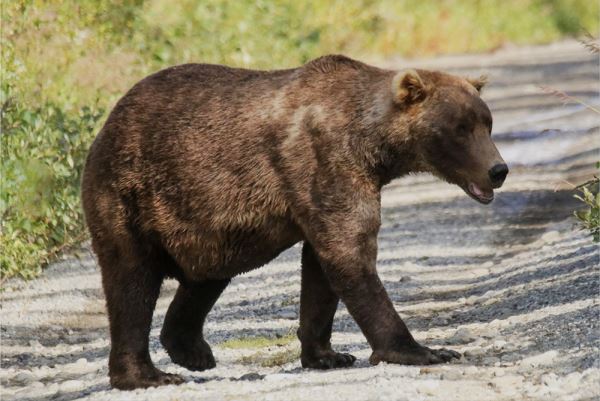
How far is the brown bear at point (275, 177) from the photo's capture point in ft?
24.8

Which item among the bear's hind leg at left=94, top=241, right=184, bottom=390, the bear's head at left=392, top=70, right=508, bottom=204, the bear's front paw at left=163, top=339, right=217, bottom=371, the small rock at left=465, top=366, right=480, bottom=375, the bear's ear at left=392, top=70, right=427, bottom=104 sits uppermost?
the bear's ear at left=392, top=70, right=427, bottom=104

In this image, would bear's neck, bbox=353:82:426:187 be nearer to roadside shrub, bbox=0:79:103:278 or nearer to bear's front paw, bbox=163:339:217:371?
bear's front paw, bbox=163:339:217:371

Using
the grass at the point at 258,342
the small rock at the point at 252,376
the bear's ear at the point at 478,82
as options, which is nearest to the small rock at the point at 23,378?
the grass at the point at 258,342

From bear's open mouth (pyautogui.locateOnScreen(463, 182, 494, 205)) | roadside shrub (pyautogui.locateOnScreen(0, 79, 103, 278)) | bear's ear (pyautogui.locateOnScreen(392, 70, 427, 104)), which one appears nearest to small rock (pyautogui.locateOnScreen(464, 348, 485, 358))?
bear's open mouth (pyautogui.locateOnScreen(463, 182, 494, 205))

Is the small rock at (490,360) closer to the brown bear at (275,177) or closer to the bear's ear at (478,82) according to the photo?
the brown bear at (275,177)

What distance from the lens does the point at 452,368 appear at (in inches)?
296

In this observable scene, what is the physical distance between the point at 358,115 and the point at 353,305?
1030 mm

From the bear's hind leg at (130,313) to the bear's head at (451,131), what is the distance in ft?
5.54

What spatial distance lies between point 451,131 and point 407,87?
0.34 meters

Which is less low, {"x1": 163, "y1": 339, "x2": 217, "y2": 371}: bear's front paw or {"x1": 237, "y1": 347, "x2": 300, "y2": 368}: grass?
{"x1": 163, "y1": 339, "x2": 217, "y2": 371}: bear's front paw

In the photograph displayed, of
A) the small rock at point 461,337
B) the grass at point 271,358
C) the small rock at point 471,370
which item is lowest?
the grass at point 271,358

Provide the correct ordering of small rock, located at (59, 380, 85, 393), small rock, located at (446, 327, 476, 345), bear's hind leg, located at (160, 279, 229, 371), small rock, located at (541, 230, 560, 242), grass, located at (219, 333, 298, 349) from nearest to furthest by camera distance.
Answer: small rock, located at (59, 380, 85, 393) < bear's hind leg, located at (160, 279, 229, 371) < small rock, located at (446, 327, 476, 345) < grass, located at (219, 333, 298, 349) < small rock, located at (541, 230, 560, 242)

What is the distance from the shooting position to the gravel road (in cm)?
725

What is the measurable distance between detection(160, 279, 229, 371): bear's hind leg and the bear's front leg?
1.06 metres
